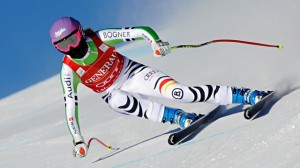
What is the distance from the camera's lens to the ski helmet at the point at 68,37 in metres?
6.40

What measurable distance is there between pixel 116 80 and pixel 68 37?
0.73 meters

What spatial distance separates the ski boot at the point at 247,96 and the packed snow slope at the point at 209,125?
13cm

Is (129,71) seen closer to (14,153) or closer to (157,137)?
(157,137)

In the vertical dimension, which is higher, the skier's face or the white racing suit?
the skier's face

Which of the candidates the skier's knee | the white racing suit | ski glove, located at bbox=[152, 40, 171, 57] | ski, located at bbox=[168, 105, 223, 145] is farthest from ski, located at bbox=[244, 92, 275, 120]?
the skier's knee

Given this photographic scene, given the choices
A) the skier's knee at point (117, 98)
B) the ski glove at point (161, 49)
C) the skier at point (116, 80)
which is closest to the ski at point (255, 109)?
the skier at point (116, 80)

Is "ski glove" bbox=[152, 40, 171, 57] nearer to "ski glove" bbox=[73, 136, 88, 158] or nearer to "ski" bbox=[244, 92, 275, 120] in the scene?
"ski" bbox=[244, 92, 275, 120]

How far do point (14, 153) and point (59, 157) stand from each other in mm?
1160

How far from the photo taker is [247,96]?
20.1 feet

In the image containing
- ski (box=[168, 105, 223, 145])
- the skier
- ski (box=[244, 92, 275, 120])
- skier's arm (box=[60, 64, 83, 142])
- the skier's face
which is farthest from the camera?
skier's arm (box=[60, 64, 83, 142])

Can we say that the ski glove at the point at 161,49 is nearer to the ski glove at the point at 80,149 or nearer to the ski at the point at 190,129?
the ski at the point at 190,129

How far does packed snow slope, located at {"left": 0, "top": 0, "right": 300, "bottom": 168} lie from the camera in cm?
481

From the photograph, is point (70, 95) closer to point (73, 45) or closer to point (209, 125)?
point (73, 45)

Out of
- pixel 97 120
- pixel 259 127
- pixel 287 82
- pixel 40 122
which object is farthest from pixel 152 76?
pixel 40 122
